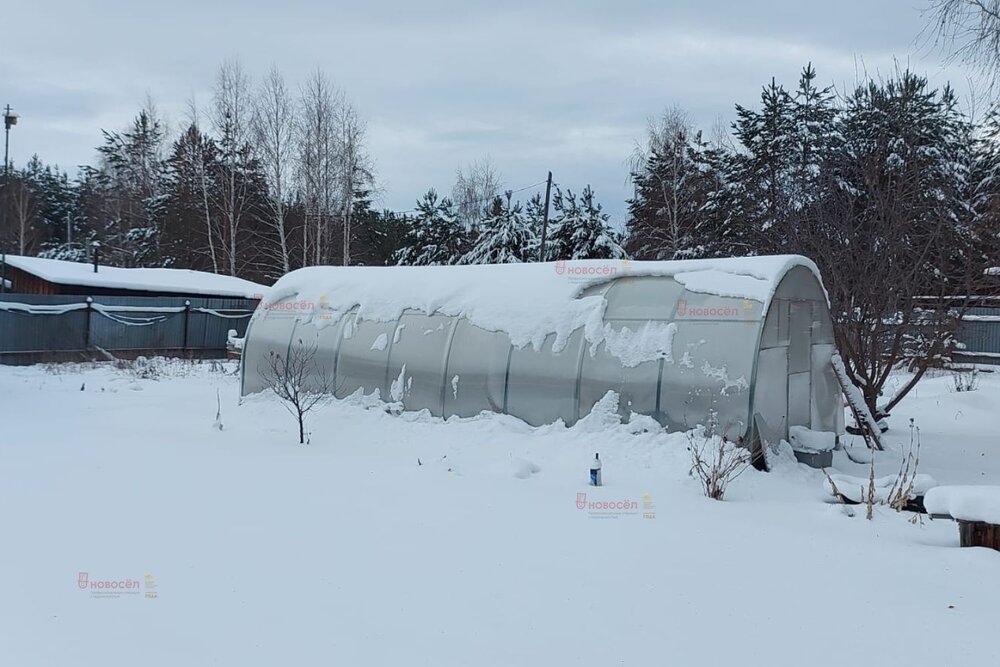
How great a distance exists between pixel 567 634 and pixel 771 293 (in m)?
5.23

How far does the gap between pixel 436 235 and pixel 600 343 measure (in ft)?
74.6

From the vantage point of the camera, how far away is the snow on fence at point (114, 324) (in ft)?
56.8

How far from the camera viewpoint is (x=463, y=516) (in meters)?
5.99

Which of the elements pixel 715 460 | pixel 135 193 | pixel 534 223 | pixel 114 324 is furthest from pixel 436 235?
pixel 715 460

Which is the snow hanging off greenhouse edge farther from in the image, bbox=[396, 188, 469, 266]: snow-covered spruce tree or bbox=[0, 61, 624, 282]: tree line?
bbox=[396, 188, 469, 266]: snow-covered spruce tree

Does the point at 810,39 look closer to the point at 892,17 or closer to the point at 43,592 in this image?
the point at 892,17

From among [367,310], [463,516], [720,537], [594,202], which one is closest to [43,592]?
[463,516]

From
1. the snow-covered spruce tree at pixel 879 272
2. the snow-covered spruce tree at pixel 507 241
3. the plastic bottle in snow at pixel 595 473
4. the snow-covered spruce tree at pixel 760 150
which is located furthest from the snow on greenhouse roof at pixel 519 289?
the snow-covered spruce tree at pixel 760 150

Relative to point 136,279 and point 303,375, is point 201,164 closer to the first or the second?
point 136,279

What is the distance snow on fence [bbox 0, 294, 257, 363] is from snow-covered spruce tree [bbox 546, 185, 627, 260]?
10785 millimetres

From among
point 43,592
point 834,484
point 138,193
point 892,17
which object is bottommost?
point 43,592

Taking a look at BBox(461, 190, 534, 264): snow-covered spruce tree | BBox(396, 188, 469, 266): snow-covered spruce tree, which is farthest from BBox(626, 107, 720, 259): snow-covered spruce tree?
BBox(396, 188, 469, 266): snow-covered spruce tree

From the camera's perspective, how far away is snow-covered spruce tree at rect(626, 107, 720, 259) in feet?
88.7

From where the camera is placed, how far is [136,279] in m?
21.6
